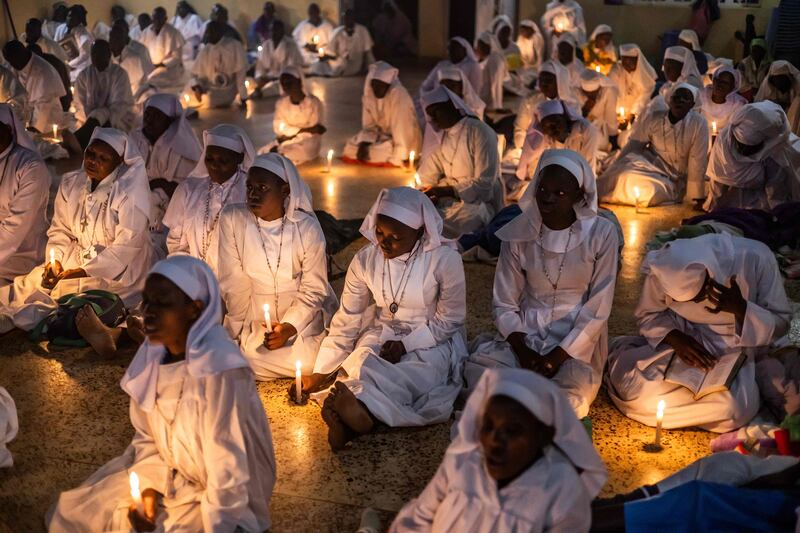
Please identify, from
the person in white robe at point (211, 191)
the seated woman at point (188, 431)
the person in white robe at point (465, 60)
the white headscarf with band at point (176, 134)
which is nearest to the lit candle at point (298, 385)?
the person in white robe at point (211, 191)

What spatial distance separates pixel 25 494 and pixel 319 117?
22.1ft

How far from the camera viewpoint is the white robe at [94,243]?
5.67m

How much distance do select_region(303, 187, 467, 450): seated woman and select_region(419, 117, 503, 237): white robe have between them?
2.45 meters

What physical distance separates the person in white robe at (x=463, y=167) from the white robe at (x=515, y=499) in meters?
4.32

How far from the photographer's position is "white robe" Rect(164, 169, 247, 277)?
5.78 m

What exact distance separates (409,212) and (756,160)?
3.97m

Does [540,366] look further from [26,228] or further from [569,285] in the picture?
[26,228]

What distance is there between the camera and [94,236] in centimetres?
577

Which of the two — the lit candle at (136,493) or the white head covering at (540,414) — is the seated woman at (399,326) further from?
the white head covering at (540,414)

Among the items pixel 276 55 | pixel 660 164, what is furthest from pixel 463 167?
pixel 276 55

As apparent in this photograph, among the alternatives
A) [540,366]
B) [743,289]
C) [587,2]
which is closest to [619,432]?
[540,366]

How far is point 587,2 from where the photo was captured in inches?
670

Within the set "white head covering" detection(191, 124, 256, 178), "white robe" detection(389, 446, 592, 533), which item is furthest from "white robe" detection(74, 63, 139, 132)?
"white robe" detection(389, 446, 592, 533)

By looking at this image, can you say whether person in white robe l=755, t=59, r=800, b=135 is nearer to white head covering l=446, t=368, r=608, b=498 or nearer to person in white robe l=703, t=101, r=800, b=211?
person in white robe l=703, t=101, r=800, b=211
